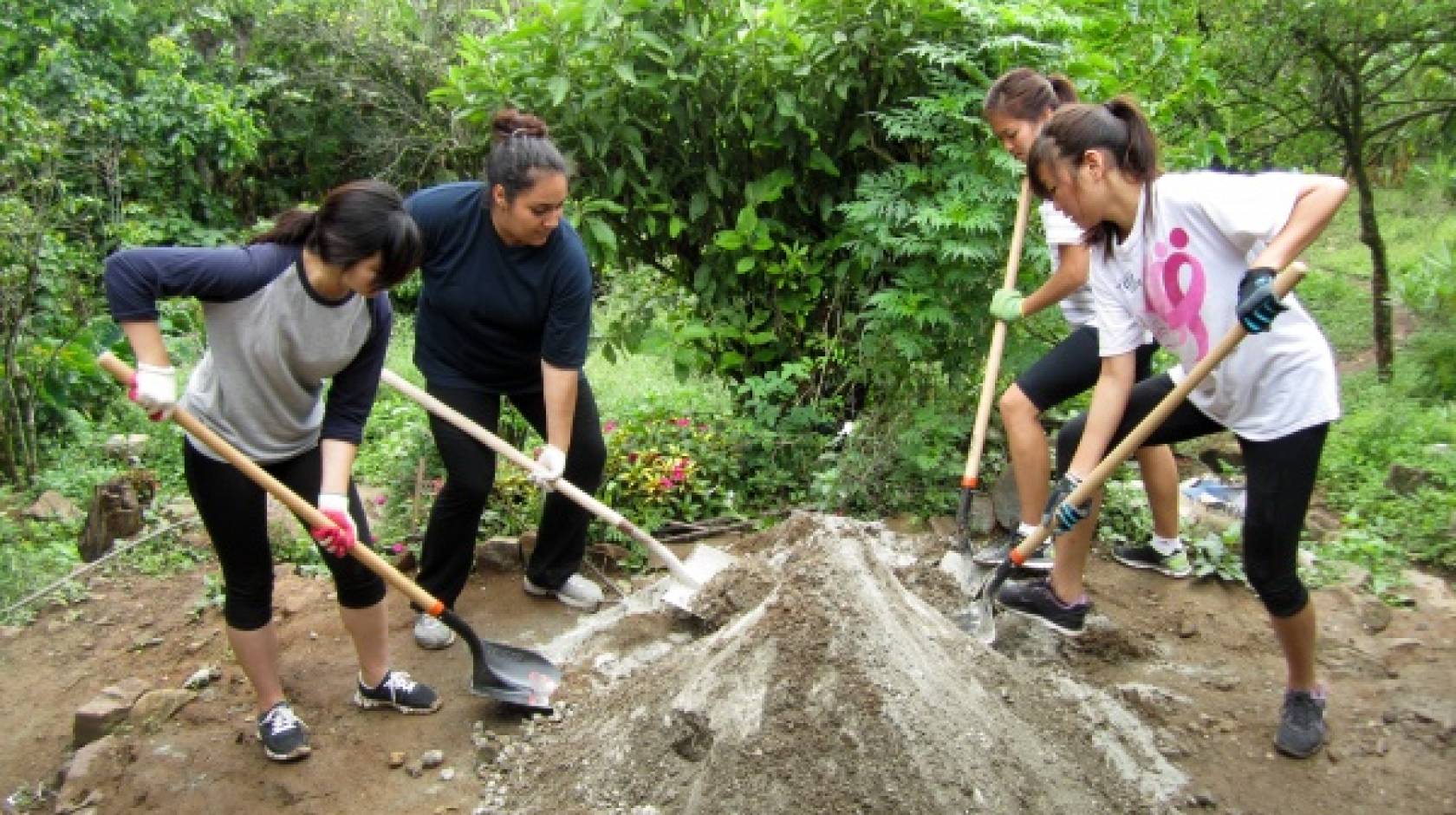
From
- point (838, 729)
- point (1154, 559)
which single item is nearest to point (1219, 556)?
point (1154, 559)

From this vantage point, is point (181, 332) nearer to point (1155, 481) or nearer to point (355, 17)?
point (355, 17)

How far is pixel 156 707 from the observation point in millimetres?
3230

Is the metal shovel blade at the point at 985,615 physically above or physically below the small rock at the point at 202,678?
above

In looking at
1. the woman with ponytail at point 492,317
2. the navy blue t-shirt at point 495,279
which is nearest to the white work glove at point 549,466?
the woman with ponytail at point 492,317

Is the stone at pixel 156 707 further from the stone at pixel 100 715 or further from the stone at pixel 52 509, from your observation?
the stone at pixel 52 509

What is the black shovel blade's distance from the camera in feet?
10.3

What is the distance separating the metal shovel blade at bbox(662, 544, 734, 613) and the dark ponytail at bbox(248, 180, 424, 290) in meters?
1.47

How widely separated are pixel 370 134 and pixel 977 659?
30.0ft

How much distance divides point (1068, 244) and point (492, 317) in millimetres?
1906

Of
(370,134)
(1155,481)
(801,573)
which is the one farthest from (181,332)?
(1155,481)

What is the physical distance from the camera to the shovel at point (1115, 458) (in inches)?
101

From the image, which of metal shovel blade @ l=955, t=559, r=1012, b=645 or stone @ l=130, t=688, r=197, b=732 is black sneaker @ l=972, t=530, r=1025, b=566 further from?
stone @ l=130, t=688, r=197, b=732

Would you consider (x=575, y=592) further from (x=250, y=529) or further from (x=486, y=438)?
(x=250, y=529)

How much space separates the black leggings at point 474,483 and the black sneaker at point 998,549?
4.80ft
